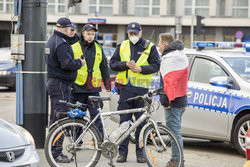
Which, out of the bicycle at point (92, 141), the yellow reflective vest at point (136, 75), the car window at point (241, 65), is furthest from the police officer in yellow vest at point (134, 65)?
the car window at point (241, 65)

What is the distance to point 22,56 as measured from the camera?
8.05 meters

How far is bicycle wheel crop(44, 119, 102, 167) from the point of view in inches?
258

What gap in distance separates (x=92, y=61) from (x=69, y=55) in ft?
1.98

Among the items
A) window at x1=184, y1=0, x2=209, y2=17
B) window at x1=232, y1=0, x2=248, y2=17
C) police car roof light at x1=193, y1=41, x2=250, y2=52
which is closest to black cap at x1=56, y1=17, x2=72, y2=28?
police car roof light at x1=193, y1=41, x2=250, y2=52

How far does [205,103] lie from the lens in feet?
28.0

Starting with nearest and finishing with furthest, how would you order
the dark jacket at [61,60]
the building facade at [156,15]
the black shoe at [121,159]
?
the dark jacket at [61,60] → the black shoe at [121,159] → the building facade at [156,15]

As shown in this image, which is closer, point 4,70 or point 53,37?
point 53,37

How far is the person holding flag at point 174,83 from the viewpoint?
6757 mm

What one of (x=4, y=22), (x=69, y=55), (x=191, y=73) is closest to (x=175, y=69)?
(x=69, y=55)

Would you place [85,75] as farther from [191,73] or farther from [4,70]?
[4,70]

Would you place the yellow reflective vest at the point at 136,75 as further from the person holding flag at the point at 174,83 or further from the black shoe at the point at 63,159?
the black shoe at the point at 63,159

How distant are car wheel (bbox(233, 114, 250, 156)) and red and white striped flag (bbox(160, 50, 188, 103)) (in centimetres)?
171

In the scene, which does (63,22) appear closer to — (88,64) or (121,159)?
(88,64)

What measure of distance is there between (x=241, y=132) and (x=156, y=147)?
2.20 meters
